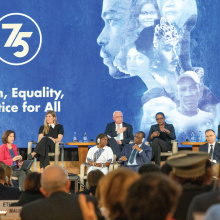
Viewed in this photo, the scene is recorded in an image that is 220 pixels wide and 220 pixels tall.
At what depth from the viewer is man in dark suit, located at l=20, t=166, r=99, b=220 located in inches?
97.5

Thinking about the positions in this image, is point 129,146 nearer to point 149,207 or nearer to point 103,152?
point 103,152

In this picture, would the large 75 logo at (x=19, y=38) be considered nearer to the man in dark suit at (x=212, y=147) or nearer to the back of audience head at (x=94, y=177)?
the man in dark suit at (x=212, y=147)

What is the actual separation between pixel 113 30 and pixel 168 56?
1052mm

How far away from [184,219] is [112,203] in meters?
1.04

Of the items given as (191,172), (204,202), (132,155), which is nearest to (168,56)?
(132,155)

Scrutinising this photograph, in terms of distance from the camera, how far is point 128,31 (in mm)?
9414

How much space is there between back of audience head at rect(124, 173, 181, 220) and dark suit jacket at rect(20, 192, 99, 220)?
95 centimetres

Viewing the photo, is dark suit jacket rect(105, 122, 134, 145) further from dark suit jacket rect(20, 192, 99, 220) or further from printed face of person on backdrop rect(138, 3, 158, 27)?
dark suit jacket rect(20, 192, 99, 220)

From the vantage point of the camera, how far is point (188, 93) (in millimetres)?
9320

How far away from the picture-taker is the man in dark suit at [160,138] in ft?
26.4

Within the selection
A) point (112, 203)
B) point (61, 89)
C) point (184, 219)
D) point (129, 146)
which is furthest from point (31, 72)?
point (112, 203)

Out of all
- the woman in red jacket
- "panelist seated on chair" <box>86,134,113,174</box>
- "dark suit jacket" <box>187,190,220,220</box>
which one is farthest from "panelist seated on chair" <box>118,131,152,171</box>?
"dark suit jacket" <box>187,190,220,220</box>

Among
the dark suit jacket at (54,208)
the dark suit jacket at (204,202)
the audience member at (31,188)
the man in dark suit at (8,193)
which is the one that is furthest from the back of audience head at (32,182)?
the dark suit jacket at (204,202)

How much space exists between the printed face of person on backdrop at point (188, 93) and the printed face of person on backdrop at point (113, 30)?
1174mm
